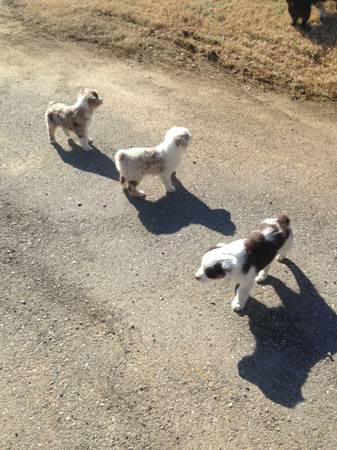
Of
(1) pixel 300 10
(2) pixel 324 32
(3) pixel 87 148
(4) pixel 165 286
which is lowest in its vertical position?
(4) pixel 165 286

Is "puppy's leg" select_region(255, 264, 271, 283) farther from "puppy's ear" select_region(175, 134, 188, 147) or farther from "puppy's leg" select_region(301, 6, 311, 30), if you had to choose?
"puppy's leg" select_region(301, 6, 311, 30)

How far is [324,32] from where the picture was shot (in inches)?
556

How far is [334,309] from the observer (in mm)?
7977

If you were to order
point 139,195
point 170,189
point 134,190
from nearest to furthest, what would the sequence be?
point 134,190 → point 139,195 → point 170,189

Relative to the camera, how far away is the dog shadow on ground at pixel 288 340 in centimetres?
715

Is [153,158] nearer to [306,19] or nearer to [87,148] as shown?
[87,148]

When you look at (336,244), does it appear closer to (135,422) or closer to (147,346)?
(147,346)

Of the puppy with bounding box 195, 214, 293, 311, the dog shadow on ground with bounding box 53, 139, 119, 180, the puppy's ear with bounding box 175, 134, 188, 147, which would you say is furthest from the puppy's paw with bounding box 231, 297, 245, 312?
the dog shadow on ground with bounding box 53, 139, 119, 180

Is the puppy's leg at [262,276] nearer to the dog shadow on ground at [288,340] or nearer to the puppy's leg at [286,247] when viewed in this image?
the dog shadow on ground at [288,340]

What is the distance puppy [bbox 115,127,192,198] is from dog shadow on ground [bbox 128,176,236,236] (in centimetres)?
68

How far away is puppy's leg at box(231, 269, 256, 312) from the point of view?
747 centimetres

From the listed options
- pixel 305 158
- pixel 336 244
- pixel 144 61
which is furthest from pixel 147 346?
pixel 144 61

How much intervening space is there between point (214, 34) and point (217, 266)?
10234 millimetres

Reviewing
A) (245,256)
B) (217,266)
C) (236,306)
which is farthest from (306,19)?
(217,266)
